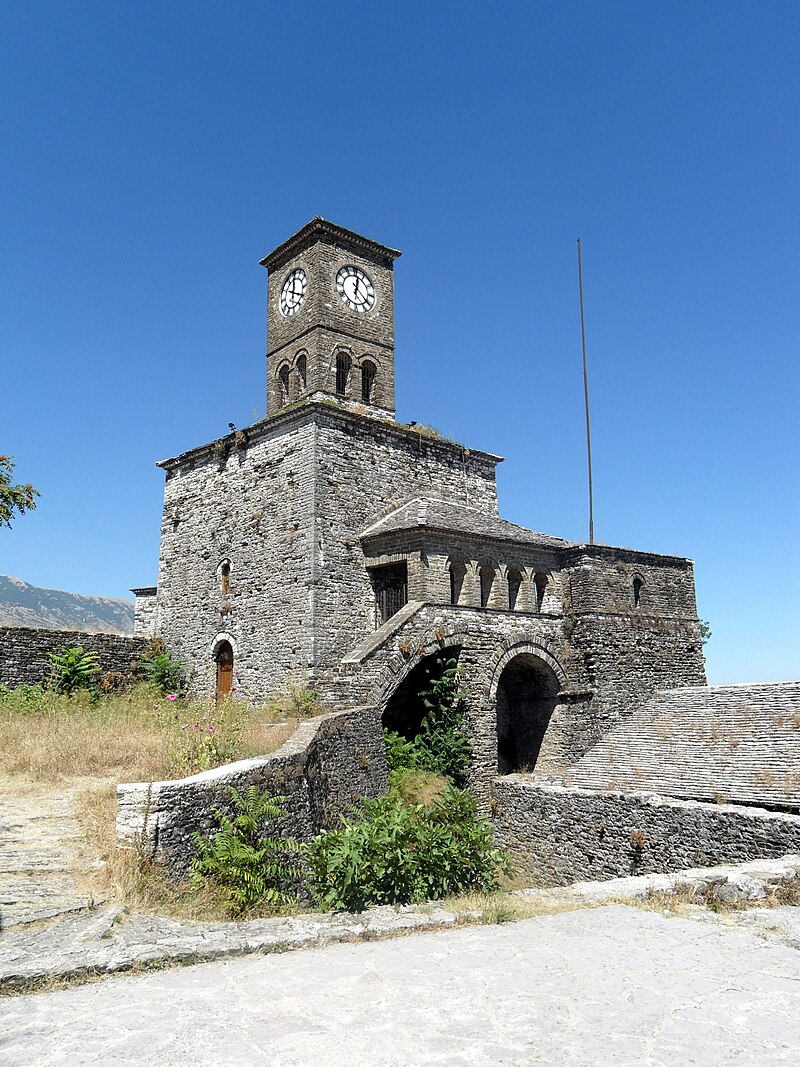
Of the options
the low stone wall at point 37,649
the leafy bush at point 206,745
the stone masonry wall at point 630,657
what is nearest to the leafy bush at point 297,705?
the leafy bush at point 206,745

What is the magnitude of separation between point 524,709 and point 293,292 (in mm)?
15300

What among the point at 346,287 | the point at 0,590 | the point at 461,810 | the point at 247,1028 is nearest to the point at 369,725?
the point at 461,810

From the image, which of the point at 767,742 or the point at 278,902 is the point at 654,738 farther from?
the point at 278,902

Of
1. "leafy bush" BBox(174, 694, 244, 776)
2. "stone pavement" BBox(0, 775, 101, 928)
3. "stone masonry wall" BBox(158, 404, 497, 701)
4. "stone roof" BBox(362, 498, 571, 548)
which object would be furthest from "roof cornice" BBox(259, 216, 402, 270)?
"stone pavement" BBox(0, 775, 101, 928)

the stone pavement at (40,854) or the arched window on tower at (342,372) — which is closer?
the stone pavement at (40,854)

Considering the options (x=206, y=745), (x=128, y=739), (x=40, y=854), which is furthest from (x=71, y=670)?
(x=40, y=854)

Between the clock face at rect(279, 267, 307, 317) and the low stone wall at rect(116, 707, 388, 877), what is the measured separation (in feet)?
47.4

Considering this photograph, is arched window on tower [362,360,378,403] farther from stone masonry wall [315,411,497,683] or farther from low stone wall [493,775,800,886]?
low stone wall [493,775,800,886]

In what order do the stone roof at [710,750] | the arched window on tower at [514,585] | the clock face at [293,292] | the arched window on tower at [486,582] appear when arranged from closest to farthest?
the stone roof at [710,750]
the arched window on tower at [486,582]
the arched window on tower at [514,585]
the clock face at [293,292]

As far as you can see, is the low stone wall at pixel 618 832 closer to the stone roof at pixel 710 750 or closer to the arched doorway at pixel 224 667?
the stone roof at pixel 710 750

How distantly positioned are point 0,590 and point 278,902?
205673mm

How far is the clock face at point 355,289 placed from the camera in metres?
23.7

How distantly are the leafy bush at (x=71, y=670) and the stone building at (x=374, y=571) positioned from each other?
10.6 ft

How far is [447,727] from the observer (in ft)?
Result: 57.4
